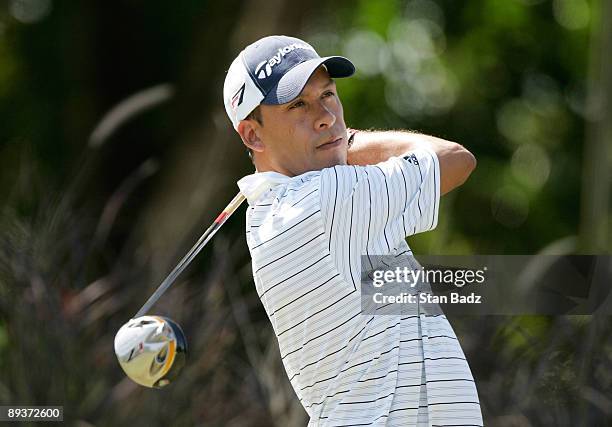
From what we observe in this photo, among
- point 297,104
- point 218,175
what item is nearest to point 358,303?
point 297,104

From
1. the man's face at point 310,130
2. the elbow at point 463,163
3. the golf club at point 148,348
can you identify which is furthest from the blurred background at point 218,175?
the man's face at point 310,130

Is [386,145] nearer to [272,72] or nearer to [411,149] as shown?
[411,149]

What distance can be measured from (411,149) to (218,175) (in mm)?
3374

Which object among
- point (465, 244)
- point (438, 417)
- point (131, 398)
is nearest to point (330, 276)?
point (438, 417)

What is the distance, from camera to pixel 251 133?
2.87m

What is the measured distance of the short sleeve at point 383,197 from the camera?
2592mm

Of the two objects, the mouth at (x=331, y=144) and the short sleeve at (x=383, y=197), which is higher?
the mouth at (x=331, y=144)

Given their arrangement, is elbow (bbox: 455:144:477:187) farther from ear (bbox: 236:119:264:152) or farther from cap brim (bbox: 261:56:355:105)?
ear (bbox: 236:119:264:152)

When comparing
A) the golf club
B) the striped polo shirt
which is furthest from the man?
the golf club

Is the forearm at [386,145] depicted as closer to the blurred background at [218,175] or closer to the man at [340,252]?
the man at [340,252]

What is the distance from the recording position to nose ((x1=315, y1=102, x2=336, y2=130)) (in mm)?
2740

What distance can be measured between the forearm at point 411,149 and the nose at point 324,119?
0.58ft

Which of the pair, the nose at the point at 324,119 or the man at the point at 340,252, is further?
the nose at the point at 324,119

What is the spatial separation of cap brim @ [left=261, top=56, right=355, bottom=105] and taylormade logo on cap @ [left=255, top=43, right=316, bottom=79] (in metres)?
0.05
